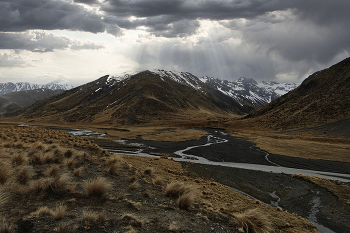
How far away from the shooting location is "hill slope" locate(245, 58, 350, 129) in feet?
317

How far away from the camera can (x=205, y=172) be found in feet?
99.6

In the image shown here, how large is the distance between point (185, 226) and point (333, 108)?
113863 mm

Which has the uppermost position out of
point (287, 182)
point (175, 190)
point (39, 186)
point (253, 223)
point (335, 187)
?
point (39, 186)

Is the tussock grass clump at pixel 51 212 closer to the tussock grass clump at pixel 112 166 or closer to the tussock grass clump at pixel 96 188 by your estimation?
the tussock grass clump at pixel 96 188

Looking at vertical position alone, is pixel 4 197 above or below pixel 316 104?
below

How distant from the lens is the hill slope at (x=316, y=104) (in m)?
96.6

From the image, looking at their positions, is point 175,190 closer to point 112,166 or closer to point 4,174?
point 112,166

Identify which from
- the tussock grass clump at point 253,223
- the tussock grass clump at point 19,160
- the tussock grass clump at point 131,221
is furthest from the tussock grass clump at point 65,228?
the tussock grass clump at point 19,160

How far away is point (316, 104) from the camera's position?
355ft

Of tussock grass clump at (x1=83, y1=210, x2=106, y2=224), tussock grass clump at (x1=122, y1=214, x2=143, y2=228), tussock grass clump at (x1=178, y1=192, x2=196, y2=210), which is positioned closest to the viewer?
tussock grass clump at (x1=83, y1=210, x2=106, y2=224)

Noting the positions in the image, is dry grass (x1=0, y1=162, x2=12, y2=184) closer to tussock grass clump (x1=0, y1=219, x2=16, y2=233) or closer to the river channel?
tussock grass clump (x1=0, y1=219, x2=16, y2=233)

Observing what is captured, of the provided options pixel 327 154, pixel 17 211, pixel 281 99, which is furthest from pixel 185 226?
pixel 281 99

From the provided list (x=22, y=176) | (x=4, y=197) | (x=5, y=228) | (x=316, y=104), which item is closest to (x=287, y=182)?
(x=22, y=176)

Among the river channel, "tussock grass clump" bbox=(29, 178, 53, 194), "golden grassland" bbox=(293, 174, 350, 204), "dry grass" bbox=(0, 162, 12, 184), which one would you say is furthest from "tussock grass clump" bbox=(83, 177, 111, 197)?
"golden grassland" bbox=(293, 174, 350, 204)
